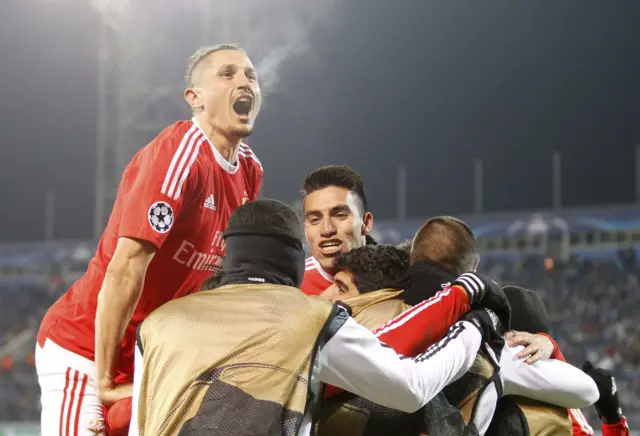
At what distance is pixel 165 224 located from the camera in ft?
10.9

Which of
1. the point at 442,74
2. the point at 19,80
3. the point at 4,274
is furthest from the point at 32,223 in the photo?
the point at 442,74

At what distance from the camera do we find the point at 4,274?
25375mm

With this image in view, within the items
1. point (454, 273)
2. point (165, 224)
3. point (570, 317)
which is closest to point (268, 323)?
point (454, 273)

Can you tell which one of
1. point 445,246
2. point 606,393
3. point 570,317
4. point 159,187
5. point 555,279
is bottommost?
point 570,317

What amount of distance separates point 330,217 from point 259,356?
5.88 feet

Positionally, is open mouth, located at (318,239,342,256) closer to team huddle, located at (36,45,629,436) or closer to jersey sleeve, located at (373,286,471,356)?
team huddle, located at (36,45,629,436)

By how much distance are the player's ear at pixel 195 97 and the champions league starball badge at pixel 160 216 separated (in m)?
0.64

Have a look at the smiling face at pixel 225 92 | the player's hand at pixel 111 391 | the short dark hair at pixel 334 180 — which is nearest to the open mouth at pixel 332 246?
the short dark hair at pixel 334 180

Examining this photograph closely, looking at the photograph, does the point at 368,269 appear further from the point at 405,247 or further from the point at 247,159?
the point at 247,159

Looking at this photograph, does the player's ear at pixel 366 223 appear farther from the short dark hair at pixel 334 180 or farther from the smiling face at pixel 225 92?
the smiling face at pixel 225 92

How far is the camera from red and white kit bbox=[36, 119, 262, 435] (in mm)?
3408

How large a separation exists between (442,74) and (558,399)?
39.4 m

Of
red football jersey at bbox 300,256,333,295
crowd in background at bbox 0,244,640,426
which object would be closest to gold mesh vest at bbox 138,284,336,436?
red football jersey at bbox 300,256,333,295

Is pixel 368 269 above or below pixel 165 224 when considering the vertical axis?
below
